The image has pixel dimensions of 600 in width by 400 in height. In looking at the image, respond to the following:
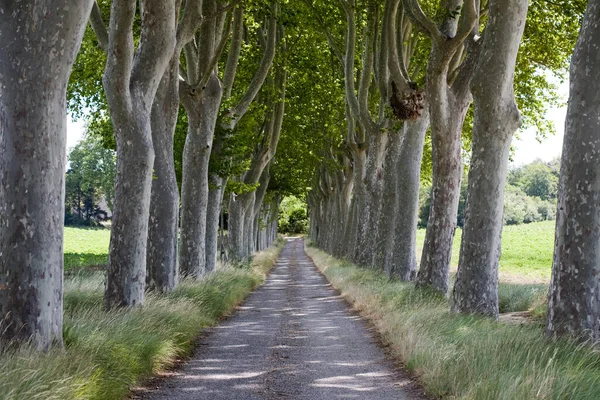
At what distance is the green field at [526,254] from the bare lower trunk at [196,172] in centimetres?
1406

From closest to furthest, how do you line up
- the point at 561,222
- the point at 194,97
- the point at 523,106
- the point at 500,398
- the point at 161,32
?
the point at 500,398 < the point at 561,222 < the point at 161,32 < the point at 194,97 < the point at 523,106

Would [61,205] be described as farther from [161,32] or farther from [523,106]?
[523,106]

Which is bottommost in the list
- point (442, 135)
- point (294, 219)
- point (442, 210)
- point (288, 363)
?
point (288, 363)

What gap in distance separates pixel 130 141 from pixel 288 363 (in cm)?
406

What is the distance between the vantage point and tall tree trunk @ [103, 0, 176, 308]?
10.4 meters

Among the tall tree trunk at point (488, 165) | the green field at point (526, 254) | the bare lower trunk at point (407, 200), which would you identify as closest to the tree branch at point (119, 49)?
the tall tree trunk at point (488, 165)

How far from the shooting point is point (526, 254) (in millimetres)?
48531

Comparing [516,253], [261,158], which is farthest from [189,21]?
[516,253]

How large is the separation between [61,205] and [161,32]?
4.98 metres

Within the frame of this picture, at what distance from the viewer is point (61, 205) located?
6.88m

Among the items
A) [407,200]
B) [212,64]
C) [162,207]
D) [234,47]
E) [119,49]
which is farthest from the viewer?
[234,47]

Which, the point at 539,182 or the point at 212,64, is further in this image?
the point at 539,182

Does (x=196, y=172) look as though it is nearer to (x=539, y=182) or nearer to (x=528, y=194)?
(x=528, y=194)

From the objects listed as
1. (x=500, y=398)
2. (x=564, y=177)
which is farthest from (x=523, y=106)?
(x=500, y=398)
